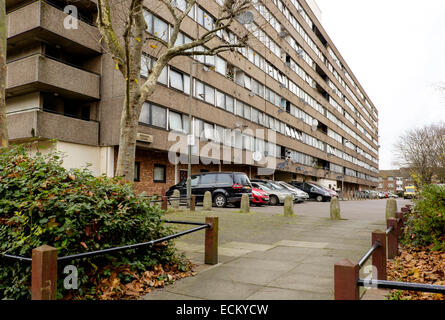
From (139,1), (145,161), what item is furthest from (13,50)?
(139,1)

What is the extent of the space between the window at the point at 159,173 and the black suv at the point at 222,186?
4124mm

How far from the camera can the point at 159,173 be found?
77.0ft

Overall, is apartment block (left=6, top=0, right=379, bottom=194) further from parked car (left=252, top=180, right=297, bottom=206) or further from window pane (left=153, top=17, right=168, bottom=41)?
parked car (left=252, top=180, right=297, bottom=206)

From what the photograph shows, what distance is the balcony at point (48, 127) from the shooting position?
17.1m

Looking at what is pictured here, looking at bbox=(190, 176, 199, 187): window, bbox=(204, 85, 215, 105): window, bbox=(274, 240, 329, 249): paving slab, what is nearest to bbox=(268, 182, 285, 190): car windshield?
bbox=(190, 176, 199, 187): window

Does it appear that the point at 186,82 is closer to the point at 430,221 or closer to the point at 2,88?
the point at 2,88

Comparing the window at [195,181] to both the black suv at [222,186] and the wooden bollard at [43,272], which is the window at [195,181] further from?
the wooden bollard at [43,272]

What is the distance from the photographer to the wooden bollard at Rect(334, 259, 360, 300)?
2.67 m

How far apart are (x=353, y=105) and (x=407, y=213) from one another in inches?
2878

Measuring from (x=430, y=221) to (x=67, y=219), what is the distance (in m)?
6.34

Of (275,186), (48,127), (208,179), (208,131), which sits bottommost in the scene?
(275,186)
